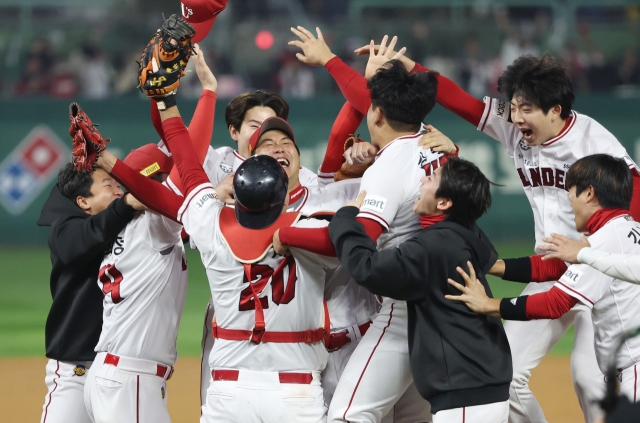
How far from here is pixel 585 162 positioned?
3914 mm

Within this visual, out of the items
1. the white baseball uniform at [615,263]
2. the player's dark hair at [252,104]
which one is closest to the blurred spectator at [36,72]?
the player's dark hair at [252,104]

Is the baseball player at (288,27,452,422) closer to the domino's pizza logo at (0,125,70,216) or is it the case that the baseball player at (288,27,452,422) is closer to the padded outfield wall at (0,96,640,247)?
the padded outfield wall at (0,96,640,247)

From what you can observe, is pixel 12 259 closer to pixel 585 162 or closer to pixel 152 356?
pixel 152 356

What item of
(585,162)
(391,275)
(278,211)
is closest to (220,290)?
(278,211)

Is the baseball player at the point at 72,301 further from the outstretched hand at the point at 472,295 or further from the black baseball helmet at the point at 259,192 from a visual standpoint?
the outstretched hand at the point at 472,295

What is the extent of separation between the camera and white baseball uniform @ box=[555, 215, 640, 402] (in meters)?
3.76

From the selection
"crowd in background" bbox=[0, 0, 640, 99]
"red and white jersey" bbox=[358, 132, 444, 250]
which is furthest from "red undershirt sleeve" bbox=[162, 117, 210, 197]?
"crowd in background" bbox=[0, 0, 640, 99]

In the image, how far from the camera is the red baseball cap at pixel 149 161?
14.8 ft

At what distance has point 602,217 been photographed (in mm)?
3879

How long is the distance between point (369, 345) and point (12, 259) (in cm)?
964

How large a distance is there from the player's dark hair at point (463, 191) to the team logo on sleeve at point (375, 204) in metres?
0.25

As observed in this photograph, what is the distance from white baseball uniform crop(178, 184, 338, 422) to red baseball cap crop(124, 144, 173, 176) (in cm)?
87

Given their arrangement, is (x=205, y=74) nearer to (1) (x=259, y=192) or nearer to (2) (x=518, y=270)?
(1) (x=259, y=192)

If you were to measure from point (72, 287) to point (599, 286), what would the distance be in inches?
109
